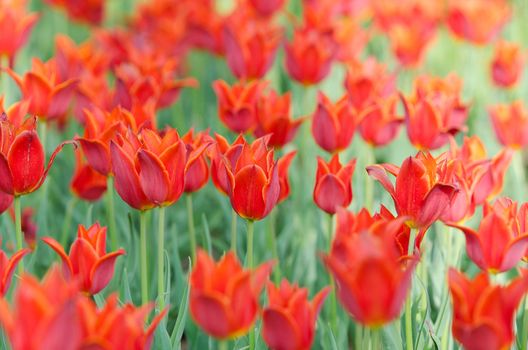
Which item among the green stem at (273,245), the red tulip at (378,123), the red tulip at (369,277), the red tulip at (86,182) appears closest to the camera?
the red tulip at (369,277)

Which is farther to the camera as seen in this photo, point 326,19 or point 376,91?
point 326,19

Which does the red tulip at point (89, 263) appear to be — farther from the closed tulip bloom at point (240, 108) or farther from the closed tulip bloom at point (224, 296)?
the closed tulip bloom at point (240, 108)

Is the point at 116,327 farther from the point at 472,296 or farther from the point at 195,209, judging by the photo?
the point at 195,209

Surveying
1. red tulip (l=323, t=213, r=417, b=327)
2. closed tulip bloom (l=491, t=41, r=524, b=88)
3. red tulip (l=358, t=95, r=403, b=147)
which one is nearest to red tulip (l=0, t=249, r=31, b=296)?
red tulip (l=323, t=213, r=417, b=327)

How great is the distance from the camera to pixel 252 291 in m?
1.21

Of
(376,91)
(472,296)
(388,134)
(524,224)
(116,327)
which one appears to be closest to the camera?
(116,327)

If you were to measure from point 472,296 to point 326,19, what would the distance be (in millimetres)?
2381

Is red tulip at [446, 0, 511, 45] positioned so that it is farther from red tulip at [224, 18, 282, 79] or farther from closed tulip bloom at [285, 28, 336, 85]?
red tulip at [224, 18, 282, 79]

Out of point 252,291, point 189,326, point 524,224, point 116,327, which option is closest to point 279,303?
point 252,291

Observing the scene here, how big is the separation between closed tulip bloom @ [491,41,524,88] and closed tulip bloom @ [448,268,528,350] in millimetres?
2026

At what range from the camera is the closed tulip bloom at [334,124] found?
2168 millimetres

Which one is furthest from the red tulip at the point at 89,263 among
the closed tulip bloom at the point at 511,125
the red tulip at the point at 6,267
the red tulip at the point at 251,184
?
the closed tulip bloom at the point at 511,125

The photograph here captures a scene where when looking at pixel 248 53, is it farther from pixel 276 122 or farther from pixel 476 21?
pixel 476 21

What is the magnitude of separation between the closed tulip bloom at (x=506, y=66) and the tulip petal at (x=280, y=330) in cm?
216
